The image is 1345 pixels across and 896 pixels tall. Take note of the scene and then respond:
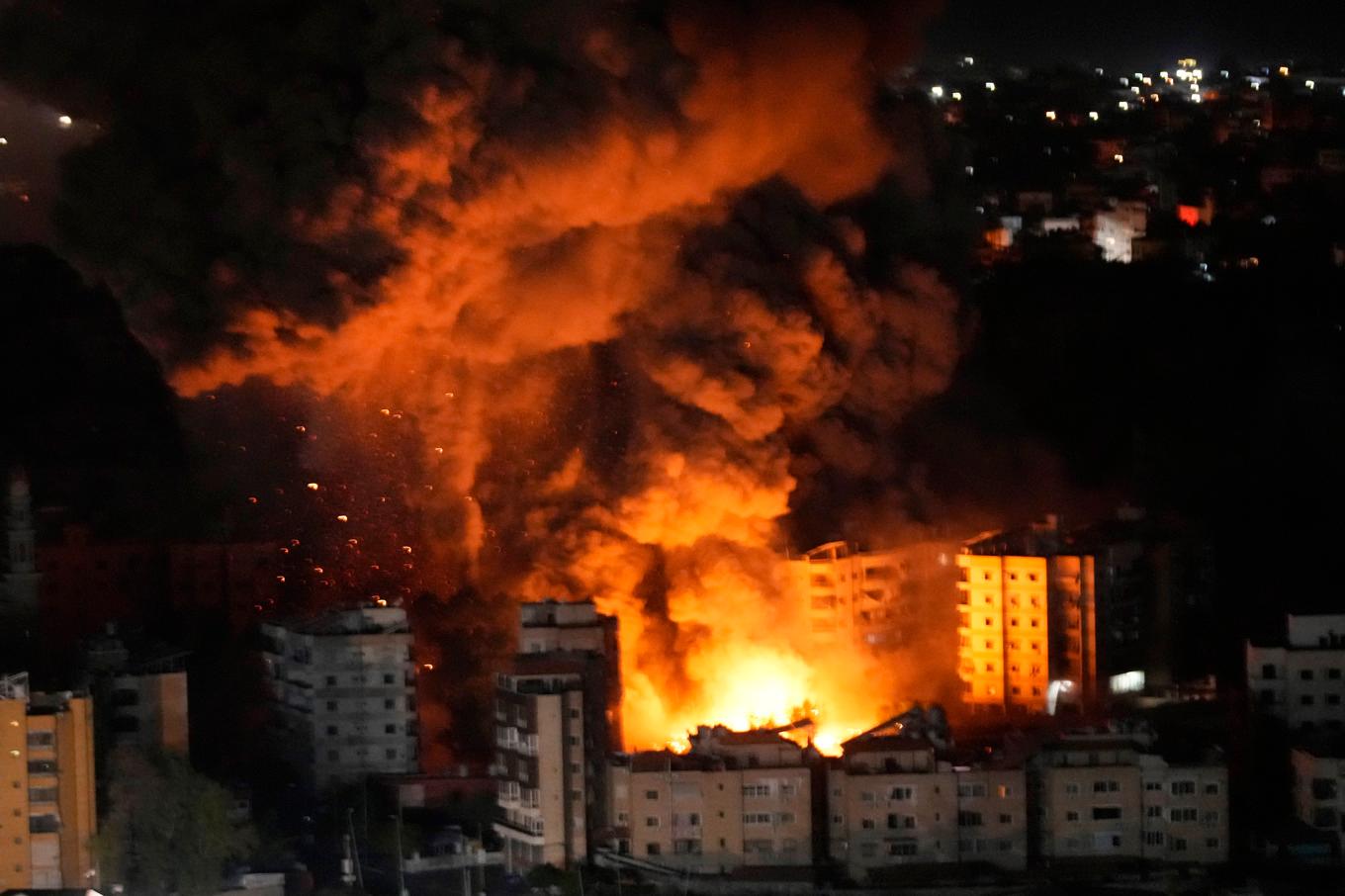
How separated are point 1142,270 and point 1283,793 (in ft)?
36.5

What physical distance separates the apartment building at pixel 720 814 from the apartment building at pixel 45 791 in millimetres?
2787

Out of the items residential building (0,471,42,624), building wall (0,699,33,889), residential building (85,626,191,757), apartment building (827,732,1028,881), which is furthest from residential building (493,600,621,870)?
residential building (0,471,42,624)

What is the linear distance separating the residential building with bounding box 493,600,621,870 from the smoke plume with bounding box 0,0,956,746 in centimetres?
153

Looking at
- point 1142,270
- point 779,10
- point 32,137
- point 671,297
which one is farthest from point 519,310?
point 1142,270

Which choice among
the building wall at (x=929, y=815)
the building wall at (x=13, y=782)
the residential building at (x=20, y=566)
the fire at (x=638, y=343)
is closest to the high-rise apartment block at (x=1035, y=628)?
the fire at (x=638, y=343)

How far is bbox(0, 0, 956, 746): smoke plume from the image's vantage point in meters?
19.4

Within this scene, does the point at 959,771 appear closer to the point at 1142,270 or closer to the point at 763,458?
the point at 763,458

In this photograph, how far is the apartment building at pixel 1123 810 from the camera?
54.4ft

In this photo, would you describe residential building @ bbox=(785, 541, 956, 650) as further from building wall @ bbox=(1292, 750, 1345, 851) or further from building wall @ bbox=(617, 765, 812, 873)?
building wall @ bbox=(1292, 750, 1345, 851)

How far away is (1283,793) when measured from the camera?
693 inches

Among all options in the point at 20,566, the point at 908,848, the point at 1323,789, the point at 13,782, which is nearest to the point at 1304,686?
the point at 1323,789

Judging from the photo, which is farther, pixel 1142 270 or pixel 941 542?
pixel 1142 270

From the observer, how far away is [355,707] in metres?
18.0

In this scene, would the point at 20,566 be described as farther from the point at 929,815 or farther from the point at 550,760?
the point at 929,815
